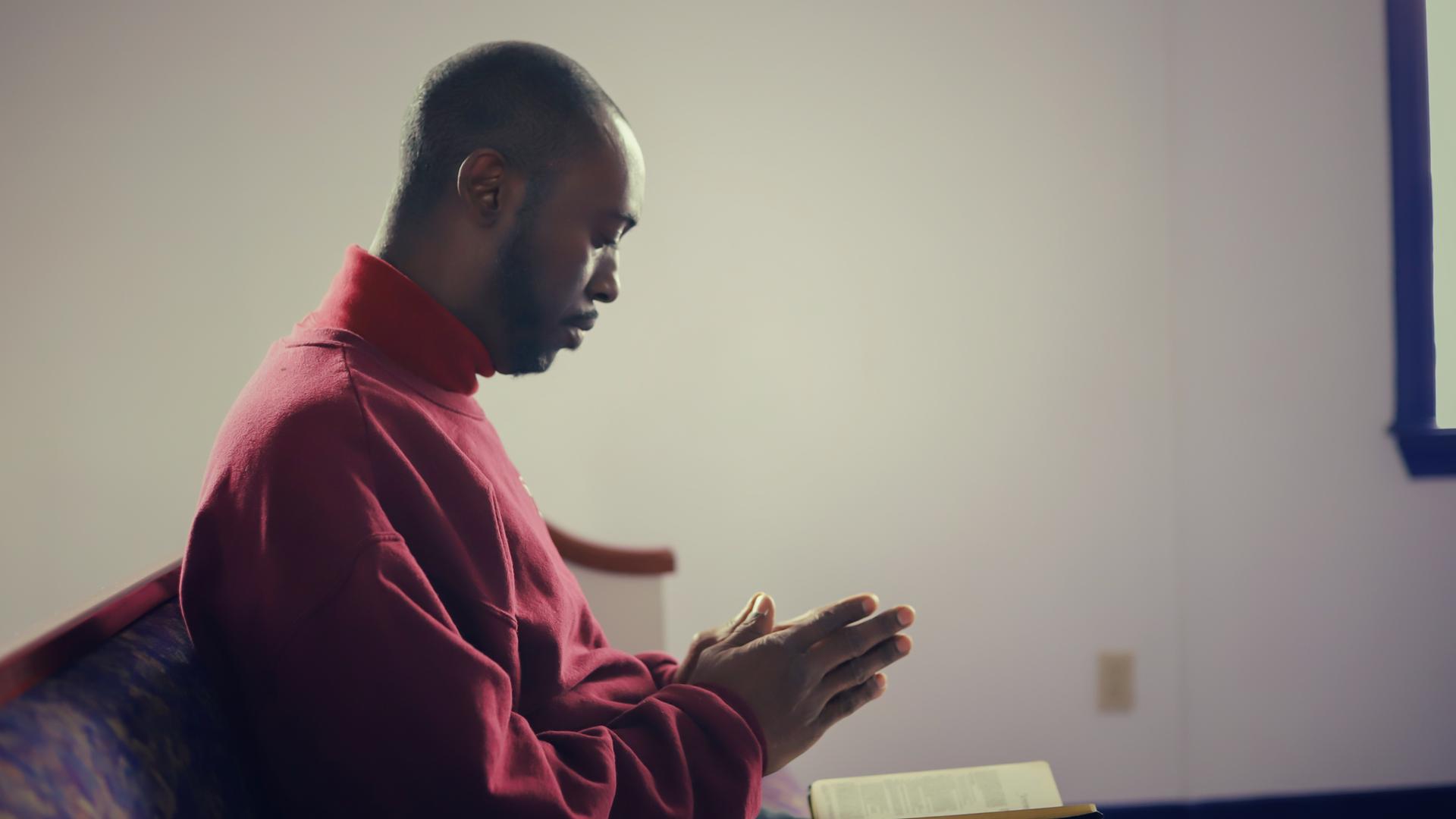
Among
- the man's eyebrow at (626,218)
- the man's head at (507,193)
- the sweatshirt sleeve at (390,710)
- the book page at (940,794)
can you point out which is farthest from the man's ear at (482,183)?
the book page at (940,794)

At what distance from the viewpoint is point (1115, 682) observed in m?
2.11

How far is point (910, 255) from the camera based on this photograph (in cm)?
206

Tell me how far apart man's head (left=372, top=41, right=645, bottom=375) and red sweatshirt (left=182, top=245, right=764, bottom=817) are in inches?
1.6

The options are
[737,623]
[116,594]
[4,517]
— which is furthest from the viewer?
[4,517]

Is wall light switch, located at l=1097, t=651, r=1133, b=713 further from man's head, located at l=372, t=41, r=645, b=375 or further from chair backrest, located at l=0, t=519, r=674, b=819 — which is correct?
chair backrest, located at l=0, t=519, r=674, b=819

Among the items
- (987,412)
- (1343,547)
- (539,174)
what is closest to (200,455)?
(539,174)

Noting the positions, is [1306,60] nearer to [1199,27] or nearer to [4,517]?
[1199,27]

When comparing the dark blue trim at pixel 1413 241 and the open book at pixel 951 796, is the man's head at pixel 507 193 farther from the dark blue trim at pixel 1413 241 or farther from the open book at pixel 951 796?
the dark blue trim at pixel 1413 241

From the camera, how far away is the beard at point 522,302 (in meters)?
0.84

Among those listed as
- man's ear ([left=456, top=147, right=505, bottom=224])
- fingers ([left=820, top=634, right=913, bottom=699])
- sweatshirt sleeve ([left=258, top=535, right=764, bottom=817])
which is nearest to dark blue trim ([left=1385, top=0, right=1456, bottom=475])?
fingers ([left=820, top=634, right=913, bottom=699])

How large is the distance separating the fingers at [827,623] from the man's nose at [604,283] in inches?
13.4

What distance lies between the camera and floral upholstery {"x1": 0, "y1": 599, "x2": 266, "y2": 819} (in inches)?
19.3

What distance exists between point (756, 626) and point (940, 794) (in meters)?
0.27

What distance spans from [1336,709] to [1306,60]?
1.40 meters
